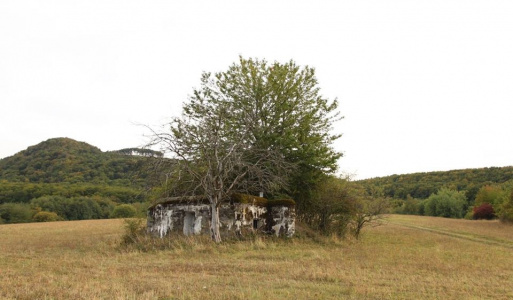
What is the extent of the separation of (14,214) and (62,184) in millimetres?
13562

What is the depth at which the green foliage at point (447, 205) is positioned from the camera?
71.9 metres

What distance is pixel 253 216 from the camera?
2075 cm

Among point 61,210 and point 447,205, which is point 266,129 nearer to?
point 61,210

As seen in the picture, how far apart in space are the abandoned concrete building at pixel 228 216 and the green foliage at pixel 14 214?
47827 mm

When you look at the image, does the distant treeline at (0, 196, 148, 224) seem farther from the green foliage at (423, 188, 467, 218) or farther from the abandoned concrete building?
the green foliage at (423, 188, 467, 218)

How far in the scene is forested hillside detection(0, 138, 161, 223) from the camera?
63.6m

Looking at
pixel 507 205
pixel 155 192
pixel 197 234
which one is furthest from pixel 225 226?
pixel 507 205

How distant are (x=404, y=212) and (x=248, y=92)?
223ft

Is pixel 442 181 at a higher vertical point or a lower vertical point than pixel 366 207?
higher

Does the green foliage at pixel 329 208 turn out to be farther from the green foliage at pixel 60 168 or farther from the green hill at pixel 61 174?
the green foliage at pixel 60 168

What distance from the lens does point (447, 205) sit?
72375 mm

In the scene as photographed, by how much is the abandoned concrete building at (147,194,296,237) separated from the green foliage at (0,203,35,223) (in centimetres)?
4783

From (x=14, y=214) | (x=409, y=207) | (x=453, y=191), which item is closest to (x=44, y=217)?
(x=14, y=214)

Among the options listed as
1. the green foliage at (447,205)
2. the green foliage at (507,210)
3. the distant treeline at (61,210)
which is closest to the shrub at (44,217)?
the distant treeline at (61,210)
